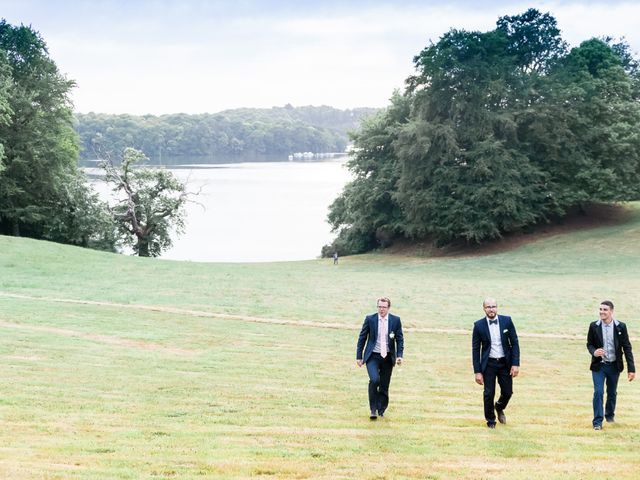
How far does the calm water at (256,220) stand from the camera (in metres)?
79.1

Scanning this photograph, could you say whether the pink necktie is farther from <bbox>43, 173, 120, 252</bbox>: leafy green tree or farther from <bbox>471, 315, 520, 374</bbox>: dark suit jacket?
<bbox>43, 173, 120, 252</bbox>: leafy green tree

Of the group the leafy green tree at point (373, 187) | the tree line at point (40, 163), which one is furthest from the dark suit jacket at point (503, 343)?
the tree line at point (40, 163)

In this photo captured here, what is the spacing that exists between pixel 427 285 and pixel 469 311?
7.99 m

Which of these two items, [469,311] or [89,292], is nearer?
[469,311]

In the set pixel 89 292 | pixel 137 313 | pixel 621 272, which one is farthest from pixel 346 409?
pixel 621 272

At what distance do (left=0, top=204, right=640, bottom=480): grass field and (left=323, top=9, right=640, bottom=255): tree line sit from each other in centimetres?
1836

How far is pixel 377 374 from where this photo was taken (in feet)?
43.8

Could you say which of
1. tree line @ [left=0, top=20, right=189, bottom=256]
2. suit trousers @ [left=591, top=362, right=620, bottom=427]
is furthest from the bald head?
tree line @ [left=0, top=20, right=189, bottom=256]

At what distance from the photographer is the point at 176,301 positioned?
102 ft

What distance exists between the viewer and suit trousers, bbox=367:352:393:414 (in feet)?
43.8

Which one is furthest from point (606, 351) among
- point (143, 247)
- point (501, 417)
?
point (143, 247)

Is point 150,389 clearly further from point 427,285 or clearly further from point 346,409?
point 427,285

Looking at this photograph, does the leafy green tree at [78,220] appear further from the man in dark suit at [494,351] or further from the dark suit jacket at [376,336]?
the man in dark suit at [494,351]

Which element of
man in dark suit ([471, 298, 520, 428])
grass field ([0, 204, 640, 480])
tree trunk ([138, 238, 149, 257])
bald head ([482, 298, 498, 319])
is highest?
bald head ([482, 298, 498, 319])
